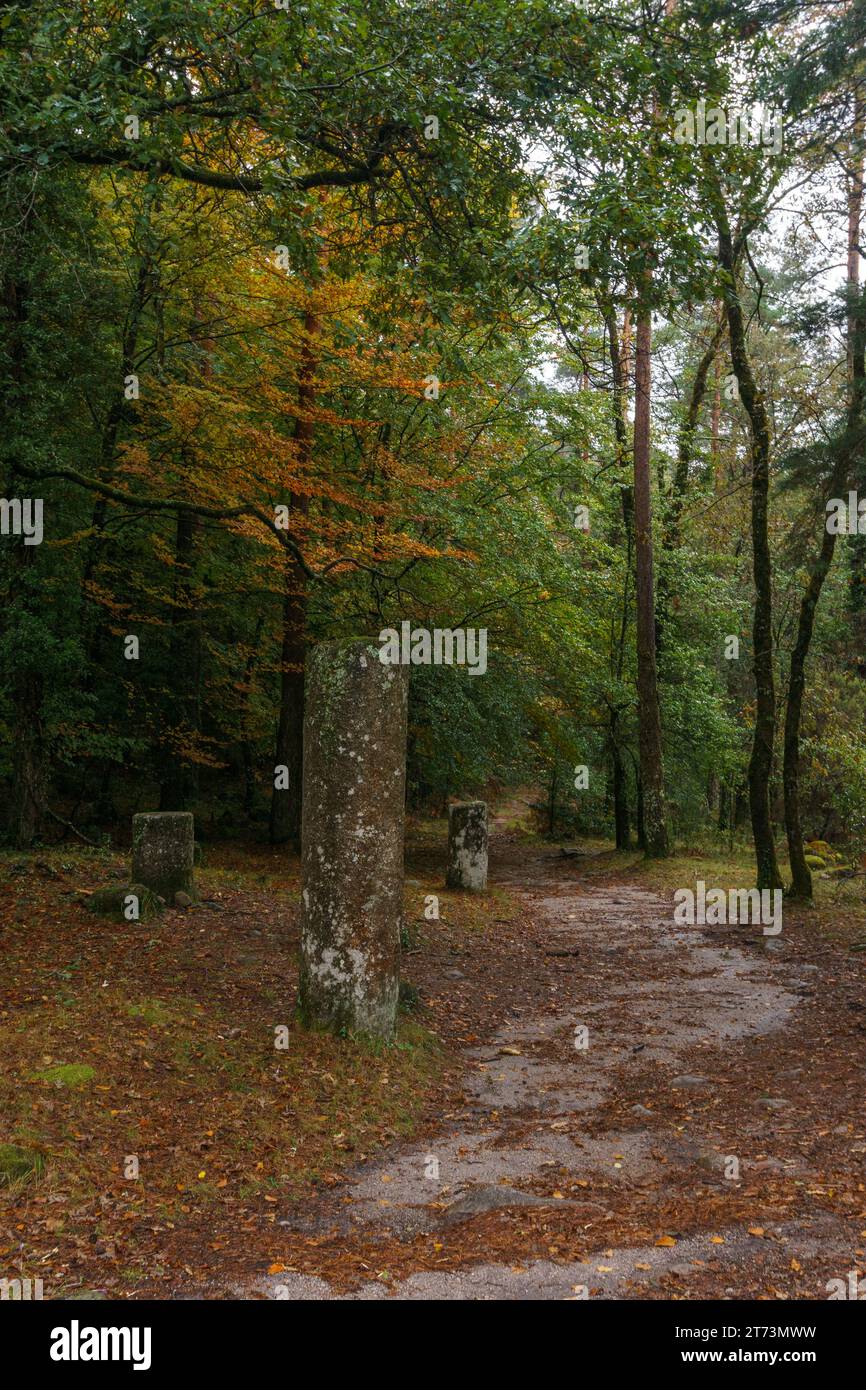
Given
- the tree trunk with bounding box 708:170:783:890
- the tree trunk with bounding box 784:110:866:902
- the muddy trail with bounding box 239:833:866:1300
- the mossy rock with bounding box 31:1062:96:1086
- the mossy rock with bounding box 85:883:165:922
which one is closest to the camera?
the muddy trail with bounding box 239:833:866:1300

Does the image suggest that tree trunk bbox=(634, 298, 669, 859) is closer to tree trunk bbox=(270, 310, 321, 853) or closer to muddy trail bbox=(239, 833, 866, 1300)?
tree trunk bbox=(270, 310, 321, 853)

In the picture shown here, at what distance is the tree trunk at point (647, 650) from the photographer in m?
18.3

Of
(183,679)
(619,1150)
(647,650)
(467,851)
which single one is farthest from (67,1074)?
(647,650)

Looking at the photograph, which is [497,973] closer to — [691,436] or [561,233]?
[561,233]

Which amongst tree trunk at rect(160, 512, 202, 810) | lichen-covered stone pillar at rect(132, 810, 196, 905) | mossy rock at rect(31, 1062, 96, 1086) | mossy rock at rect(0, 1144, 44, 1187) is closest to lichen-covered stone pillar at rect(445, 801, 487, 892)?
tree trunk at rect(160, 512, 202, 810)

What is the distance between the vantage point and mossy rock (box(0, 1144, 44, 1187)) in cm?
463

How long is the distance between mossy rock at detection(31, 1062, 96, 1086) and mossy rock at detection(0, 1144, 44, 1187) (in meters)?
0.81

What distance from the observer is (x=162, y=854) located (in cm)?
1100

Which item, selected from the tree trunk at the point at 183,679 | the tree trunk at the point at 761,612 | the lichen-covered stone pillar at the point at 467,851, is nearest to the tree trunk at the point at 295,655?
the tree trunk at the point at 183,679

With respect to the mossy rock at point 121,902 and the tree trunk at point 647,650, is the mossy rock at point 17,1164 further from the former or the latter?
the tree trunk at point 647,650

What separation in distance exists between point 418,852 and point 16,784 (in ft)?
29.8

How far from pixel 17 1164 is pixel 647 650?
15.6 m

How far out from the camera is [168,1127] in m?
5.52

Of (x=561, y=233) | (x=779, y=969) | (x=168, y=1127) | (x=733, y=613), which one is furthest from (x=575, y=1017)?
(x=733, y=613)
